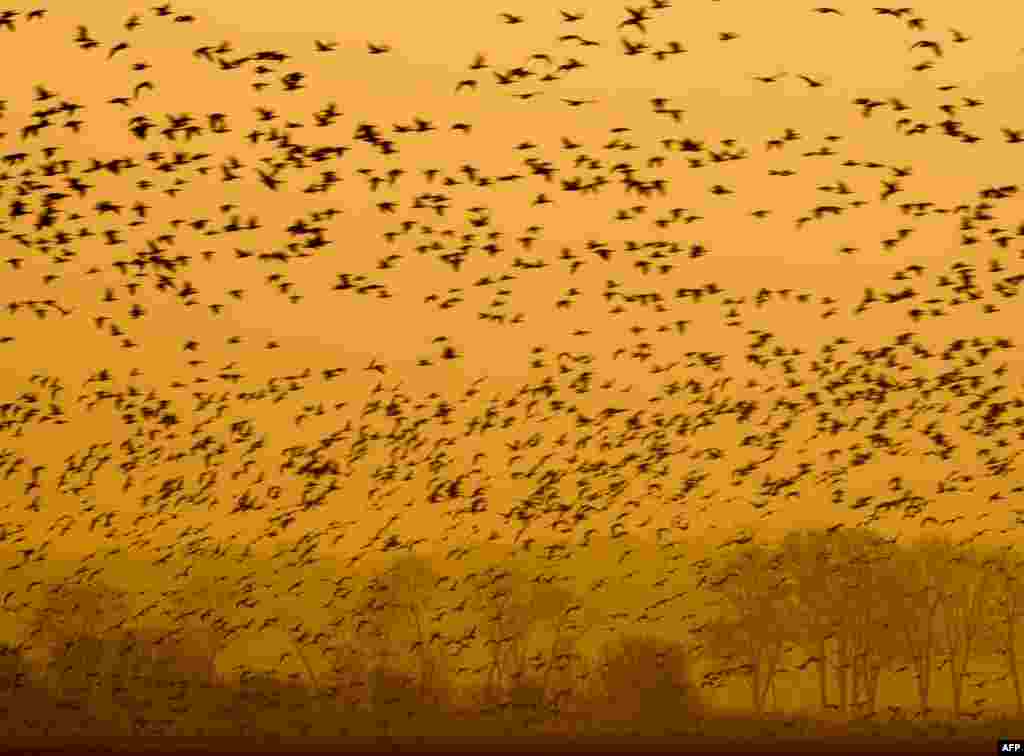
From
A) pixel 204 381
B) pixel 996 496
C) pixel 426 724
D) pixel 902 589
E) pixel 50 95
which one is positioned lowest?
pixel 426 724

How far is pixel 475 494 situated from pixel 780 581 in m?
47.3

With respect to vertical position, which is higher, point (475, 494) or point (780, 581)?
point (475, 494)

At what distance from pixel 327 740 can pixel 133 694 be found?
885 centimetres

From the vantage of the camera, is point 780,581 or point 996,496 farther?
point 780,581

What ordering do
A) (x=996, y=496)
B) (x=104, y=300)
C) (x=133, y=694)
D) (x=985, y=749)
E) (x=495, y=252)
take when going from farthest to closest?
1. (x=133, y=694)
2. (x=985, y=749)
3. (x=996, y=496)
4. (x=104, y=300)
5. (x=495, y=252)

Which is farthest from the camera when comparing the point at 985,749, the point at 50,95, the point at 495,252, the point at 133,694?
the point at 133,694

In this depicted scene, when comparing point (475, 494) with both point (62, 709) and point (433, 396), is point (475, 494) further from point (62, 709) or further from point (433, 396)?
point (62, 709)

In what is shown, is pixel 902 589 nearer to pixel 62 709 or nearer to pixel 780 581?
pixel 780 581

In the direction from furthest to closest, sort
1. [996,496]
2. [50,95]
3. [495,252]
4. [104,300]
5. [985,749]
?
[985,749] < [996,496] < [104,300] < [495,252] < [50,95]

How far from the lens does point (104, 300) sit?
42.4 meters

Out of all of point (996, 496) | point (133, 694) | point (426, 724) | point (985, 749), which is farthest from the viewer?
point (426, 724)

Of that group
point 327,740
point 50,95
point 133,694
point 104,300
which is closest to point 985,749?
point 327,740

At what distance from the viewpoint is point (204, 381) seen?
47531 mm

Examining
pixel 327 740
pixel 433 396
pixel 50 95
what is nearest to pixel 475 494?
pixel 433 396
